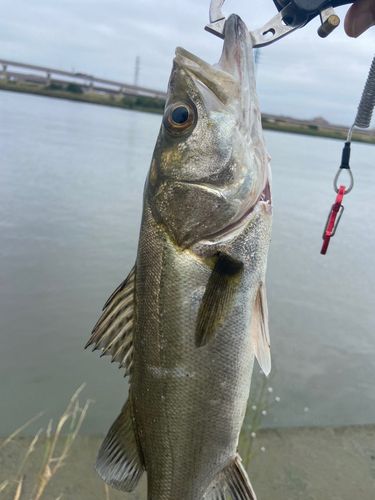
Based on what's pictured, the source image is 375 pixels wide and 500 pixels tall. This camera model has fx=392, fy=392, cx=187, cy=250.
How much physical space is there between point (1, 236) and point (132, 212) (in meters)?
2.80

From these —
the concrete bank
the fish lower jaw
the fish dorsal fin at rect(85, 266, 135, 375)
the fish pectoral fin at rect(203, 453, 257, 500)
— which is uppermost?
the fish lower jaw

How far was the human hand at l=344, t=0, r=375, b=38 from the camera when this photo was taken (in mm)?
1967

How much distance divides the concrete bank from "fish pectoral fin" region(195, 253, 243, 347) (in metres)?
1.77

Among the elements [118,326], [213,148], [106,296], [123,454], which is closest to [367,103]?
[213,148]

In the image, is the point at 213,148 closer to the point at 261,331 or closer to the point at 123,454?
the point at 261,331

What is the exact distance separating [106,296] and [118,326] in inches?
142

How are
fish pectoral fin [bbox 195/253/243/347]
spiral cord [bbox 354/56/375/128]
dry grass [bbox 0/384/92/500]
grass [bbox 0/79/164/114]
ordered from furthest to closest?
1. grass [bbox 0/79/164/114]
2. dry grass [bbox 0/384/92/500]
3. spiral cord [bbox 354/56/375/128]
4. fish pectoral fin [bbox 195/253/243/347]

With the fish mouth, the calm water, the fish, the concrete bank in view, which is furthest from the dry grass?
the fish mouth

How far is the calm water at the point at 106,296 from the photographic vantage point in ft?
12.1

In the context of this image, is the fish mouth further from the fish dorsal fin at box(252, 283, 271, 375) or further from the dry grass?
the dry grass

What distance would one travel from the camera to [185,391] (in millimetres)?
1483

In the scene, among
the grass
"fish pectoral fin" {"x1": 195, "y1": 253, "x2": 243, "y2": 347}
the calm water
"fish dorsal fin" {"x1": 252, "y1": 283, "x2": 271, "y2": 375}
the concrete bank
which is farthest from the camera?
the grass

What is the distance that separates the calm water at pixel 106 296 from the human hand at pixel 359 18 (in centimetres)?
302

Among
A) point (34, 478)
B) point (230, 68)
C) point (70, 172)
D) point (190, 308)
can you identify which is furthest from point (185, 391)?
point (70, 172)
